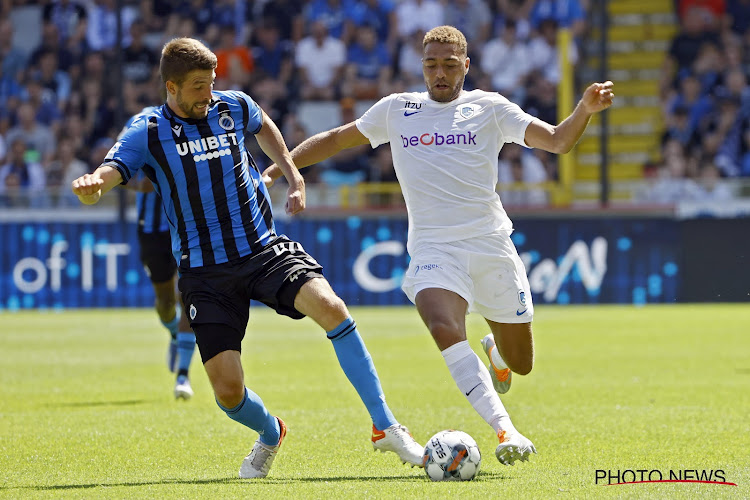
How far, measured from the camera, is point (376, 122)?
6.66m

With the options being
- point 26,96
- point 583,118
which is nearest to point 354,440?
point 583,118

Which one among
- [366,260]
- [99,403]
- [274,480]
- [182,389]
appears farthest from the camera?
[366,260]

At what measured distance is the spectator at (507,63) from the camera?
2094cm

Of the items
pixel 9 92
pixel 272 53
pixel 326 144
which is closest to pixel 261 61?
pixel 272 53

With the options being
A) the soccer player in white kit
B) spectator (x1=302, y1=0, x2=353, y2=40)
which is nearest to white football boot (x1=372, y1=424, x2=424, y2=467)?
the soccer player in white kit

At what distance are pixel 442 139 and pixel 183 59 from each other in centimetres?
136

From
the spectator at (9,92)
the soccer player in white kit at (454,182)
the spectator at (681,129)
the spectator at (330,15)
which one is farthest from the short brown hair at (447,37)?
the spectator at (9,92)

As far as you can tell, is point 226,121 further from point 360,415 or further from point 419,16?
point 419,16

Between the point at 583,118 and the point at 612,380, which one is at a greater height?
the point at 583,118

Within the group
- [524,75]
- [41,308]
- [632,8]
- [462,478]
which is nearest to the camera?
[462,478]

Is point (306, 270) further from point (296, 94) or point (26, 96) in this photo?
point (26, 96)

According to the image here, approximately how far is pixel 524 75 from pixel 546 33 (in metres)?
1.09

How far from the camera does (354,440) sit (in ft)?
23.0

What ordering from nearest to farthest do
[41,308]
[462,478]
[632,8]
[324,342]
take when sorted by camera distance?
[462,478], [324,342], [41,308], [632,8]
